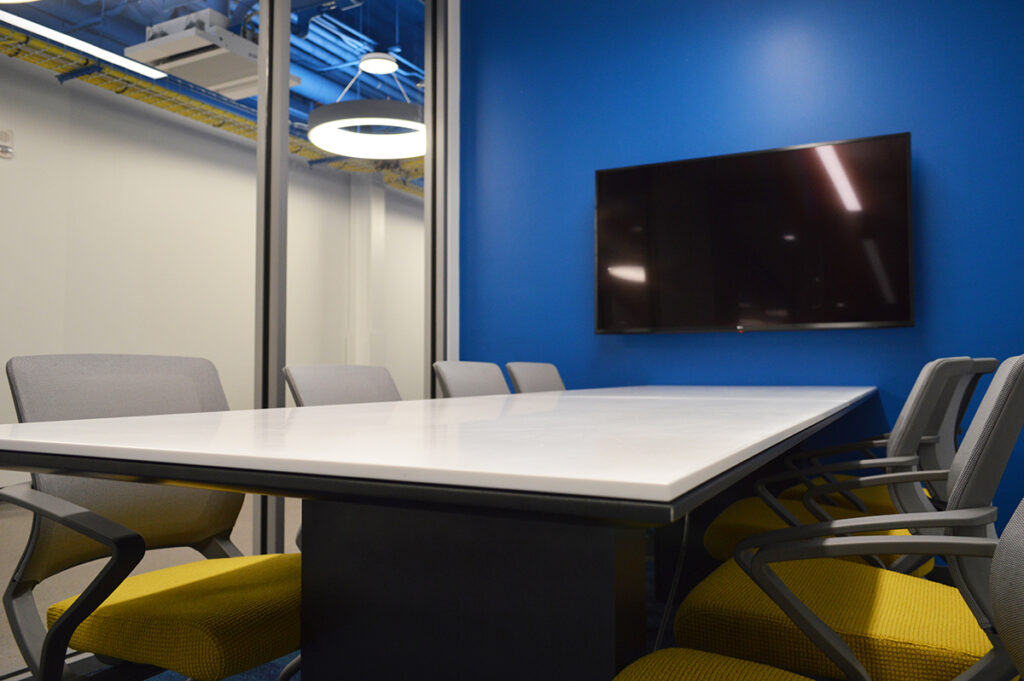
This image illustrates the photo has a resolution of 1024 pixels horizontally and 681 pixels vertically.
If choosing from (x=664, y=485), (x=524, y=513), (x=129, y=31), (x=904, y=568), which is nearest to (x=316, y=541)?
(x=524, y=513)

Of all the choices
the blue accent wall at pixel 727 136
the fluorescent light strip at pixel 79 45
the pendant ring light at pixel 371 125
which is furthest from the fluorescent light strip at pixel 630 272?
the fluorescent light strip at pixel 79 45

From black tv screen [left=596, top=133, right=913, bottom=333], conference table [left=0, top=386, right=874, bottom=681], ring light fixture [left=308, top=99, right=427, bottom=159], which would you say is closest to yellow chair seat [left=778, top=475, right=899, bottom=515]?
conference table [left=0, top=386, right=874, bottom=681]

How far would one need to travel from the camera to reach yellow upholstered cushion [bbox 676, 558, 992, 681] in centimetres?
118

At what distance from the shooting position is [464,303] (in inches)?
201

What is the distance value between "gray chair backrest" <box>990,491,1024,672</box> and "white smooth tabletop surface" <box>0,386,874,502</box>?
294mm

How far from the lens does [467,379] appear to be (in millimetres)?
3158

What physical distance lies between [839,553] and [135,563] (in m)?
1.23

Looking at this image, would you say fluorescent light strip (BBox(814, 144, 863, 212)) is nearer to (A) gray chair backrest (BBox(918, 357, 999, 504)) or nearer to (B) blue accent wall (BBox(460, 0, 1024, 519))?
(B) blue accent wall (BBox(460, 0, 1024, 519))

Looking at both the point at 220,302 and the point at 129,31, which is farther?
the point at 220,302

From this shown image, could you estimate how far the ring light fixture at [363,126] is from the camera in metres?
3.86

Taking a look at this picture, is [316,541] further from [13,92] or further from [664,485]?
[13,92]

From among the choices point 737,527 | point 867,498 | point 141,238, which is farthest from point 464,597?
point 141,238

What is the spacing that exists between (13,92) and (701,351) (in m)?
3.54

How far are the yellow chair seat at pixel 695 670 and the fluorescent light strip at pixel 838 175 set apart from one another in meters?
3.43
